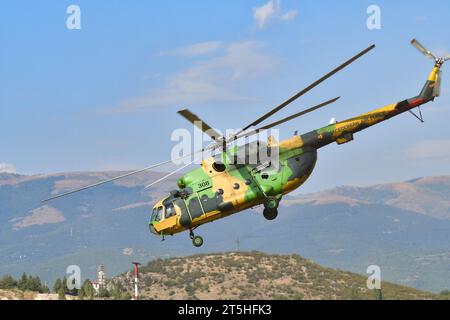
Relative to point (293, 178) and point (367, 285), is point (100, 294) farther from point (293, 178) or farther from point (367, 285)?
point (293, 178)

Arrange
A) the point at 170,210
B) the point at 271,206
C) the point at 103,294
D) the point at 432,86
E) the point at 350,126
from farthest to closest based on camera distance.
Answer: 1. the point at 103,294
2. the point at 432,86
3. the point at 350,126
4. the point at 170,210
5. the point at 271,206

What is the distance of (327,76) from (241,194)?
1039cm

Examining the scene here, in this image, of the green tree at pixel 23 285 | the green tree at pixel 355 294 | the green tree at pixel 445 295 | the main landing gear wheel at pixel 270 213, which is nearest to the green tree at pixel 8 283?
the green tree at pixel 23 285

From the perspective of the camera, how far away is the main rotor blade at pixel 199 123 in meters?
39.9

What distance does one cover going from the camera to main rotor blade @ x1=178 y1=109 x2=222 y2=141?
39.9 meters

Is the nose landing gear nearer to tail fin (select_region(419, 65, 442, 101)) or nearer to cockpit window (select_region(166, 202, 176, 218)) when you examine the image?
cockpit window (select_region(166, 202, 176, 218))

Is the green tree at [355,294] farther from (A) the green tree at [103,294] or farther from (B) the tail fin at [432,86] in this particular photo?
(B) the tail fin at [432,86]

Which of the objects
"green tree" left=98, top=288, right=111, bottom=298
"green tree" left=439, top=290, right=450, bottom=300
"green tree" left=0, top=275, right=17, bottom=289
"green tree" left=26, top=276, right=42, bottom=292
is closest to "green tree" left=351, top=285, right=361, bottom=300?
"green tree" left=439, top=290, right=450, bottom=300

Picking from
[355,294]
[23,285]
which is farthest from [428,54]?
[355,294]

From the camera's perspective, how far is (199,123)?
137 feet

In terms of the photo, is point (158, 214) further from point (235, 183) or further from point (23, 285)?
point (23, 285)
